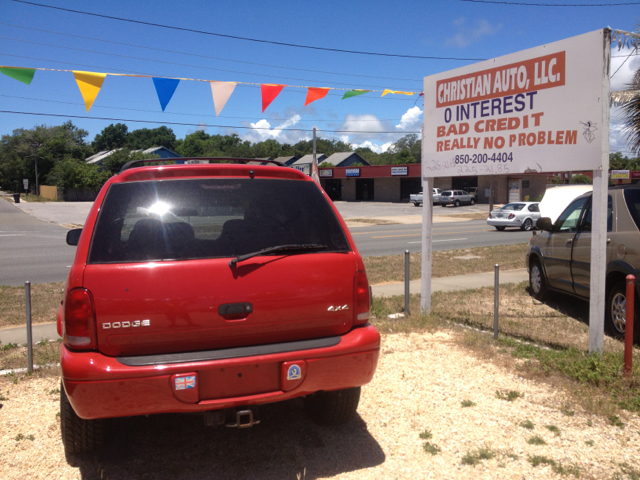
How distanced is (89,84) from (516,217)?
20.7 m

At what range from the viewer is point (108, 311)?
2.89 metres

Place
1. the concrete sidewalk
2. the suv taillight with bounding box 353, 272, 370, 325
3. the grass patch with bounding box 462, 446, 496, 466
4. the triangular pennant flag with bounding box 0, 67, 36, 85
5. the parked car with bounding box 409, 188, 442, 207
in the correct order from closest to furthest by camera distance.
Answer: the suv taillight with bounding box 353, 272, 370, 325
the grass patch with bounding box 462, 446, 496, 466
the concrete sidewalk
the triangular pennant flag with bounding box 0, 67, 36, 85
the parked car with bounding box 409, 188, 442, 207

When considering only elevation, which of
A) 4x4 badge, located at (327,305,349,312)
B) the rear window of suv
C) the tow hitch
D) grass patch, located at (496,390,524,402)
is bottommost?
grass patch, located at (496,390,524,402)

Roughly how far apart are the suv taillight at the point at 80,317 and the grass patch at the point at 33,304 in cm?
521

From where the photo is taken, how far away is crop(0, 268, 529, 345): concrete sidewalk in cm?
678

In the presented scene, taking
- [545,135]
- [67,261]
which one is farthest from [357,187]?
[545,135]

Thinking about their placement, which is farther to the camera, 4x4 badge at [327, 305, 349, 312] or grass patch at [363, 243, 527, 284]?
grass patch at [363, 243, 527, 284]

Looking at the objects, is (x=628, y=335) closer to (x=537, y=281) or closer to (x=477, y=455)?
(x=477, y=455)

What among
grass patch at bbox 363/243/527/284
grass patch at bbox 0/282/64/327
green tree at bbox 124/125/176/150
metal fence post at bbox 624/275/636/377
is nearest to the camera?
metal fence post at bbox 624/275/636/377

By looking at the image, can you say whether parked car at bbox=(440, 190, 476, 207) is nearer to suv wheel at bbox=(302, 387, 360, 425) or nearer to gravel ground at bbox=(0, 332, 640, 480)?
gravel ground at bbox=(0, 332, 640, 480)

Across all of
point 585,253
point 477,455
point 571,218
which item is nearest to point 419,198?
point 571,218

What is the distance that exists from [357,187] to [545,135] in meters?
59.2

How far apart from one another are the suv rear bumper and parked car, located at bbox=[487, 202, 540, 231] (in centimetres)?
2388

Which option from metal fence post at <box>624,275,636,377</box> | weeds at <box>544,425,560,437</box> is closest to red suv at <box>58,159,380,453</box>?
weeds at <box>544,425,560,437</box>
